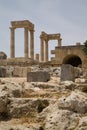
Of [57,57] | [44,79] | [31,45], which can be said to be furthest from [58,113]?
[31,45]

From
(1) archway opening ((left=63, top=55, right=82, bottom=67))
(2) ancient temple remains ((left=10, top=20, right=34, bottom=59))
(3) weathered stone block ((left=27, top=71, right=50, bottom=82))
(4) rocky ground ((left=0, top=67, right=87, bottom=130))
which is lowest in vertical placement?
(4) rocky ground ((left=0, top=67, right=87, bottom=130))

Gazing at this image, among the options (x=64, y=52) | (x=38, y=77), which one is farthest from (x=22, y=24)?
(x=38, y=77)

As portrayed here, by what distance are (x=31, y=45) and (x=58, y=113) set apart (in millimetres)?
42592

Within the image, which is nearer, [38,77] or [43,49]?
[38,77]

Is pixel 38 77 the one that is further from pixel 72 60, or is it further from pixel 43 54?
pixel 43 54

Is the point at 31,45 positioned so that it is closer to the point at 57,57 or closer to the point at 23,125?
the point at 57,57

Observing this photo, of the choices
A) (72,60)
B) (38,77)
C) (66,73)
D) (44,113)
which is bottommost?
(44,113)

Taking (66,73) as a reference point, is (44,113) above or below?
below

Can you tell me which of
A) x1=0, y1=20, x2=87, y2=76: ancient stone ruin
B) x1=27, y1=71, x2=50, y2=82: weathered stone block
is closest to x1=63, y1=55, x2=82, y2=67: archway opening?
x1=0, y1=20, x2=87, y2=76: ancient stone ruin

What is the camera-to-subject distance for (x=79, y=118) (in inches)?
342

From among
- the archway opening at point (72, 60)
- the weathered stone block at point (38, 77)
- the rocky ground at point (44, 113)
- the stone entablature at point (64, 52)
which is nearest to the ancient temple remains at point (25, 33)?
the archway opening at point (72, 60)

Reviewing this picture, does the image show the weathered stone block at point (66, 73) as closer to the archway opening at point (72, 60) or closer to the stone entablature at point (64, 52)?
the stone entablature at point (64, 52)

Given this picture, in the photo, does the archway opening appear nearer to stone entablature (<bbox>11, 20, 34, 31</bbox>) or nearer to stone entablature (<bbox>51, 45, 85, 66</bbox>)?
stone entablature (<bbox>51, 45, 85, 66</bbox>)

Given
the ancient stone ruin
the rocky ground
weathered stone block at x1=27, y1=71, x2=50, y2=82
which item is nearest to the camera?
the rocky ground
